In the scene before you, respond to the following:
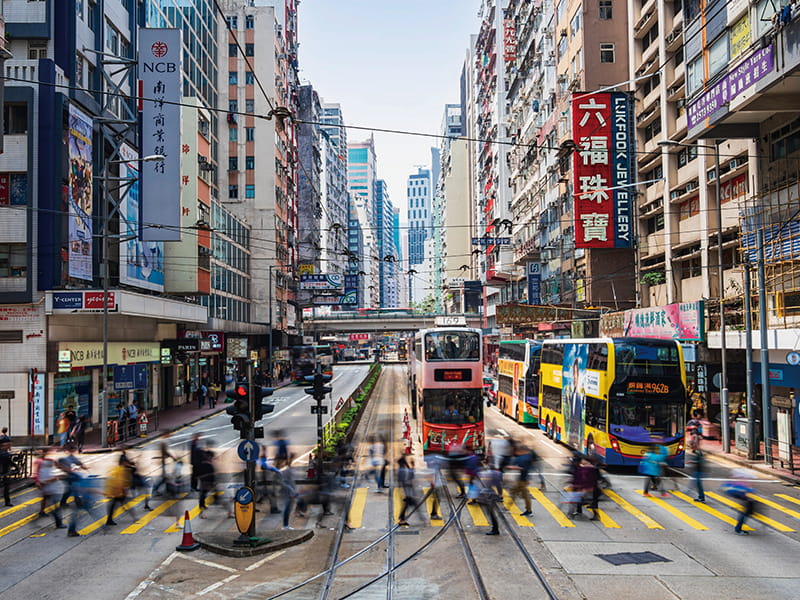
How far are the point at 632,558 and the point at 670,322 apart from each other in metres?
23.6

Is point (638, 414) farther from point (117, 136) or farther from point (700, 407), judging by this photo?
point (117, 136)

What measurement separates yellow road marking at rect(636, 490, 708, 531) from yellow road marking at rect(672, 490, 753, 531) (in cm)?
65

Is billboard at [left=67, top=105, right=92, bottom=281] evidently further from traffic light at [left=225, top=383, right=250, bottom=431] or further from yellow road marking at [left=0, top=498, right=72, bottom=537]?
traffic light at [left=225, top=383, right=250, bottom=431]

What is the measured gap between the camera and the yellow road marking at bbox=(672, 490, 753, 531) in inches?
651

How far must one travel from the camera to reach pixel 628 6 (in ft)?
146

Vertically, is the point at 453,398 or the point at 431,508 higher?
the point at 453,398

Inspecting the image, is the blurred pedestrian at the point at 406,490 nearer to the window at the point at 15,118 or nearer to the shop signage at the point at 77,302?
the shop signage at the point at 77,302

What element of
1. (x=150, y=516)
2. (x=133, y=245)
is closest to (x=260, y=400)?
(x=150, y=516)

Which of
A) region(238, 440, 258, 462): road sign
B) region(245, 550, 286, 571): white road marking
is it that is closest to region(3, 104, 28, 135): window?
region(238, 440, 258, 462): road sign

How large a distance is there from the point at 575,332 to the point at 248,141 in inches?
1825

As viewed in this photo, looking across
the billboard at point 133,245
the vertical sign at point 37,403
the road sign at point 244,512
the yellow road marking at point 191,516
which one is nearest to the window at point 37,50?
the billboard at point 133,245

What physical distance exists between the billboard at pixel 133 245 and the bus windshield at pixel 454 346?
16.5 meters

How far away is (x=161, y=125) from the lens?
36.5 meters

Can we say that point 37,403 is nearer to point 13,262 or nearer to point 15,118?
point 13,262
